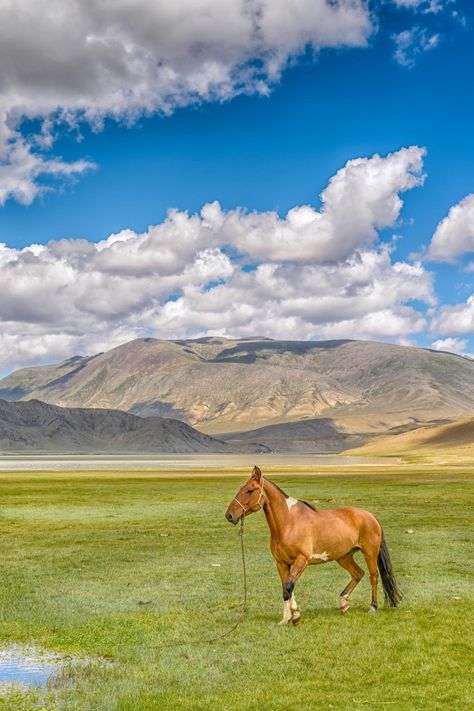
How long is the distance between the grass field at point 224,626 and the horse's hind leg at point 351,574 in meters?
0.32

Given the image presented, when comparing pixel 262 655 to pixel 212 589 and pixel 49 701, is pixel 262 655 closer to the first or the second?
pixel 49 701

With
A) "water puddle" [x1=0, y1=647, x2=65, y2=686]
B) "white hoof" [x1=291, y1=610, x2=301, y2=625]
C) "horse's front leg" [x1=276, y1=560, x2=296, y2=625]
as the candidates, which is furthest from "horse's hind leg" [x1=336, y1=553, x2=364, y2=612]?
"water puddle" [x1=0, y1=647, x2=65, y2=686]

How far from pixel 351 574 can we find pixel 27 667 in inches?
271

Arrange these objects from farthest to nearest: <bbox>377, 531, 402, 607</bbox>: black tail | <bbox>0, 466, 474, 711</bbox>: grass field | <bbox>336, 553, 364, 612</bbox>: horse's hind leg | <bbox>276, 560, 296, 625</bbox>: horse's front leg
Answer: <bbox>377, 531, 402, 607</bbox>: black tail < <bbox>336, 553, 364, 612</bbox>: horse's hind leg < <bbox>276, 560, 296, 625</bbox>: horse's front leg < <bbox>0, 466, 474, 711</bbox>: grass field

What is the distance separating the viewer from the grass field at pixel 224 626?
33.9ft

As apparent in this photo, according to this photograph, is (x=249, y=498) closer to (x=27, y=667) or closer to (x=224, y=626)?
(x=224, y=626)

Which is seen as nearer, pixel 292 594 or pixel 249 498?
pixel 292 594

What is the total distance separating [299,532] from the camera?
45.5 feet

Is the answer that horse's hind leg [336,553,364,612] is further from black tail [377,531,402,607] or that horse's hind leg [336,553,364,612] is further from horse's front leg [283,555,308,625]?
horse's front leg [283,555,308,625]

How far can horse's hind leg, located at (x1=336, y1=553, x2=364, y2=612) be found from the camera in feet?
48.0

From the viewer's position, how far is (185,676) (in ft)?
36.5

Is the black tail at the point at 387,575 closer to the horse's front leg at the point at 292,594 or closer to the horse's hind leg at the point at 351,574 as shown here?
the horse's hind leg at the point at 351,574

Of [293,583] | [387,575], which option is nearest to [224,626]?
[293,583]

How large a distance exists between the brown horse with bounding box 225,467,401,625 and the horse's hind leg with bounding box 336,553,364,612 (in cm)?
2
